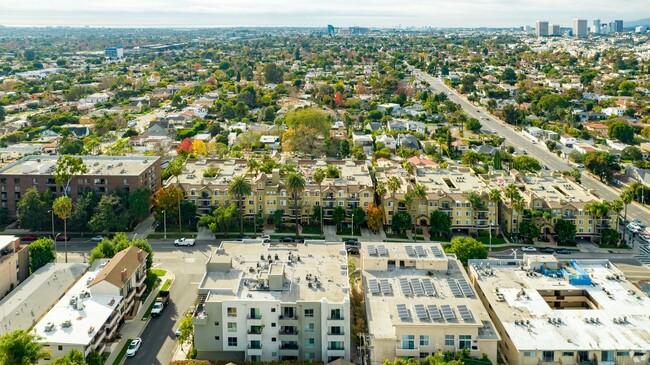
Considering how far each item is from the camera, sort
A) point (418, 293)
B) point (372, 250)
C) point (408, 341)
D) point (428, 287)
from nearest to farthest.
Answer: point (408, 341) < point (418, 293) < point (428, 287) < point (372, 250)

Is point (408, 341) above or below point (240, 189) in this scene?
below

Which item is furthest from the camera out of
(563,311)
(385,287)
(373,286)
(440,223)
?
(440,223)

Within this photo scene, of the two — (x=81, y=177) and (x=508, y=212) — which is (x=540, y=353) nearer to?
(x=508, y=212)

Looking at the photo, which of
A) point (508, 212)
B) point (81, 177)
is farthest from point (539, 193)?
point (81, 177)

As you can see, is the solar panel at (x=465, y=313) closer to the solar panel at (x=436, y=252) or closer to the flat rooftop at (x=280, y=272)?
the flat rooftop at (x=280, y=272)

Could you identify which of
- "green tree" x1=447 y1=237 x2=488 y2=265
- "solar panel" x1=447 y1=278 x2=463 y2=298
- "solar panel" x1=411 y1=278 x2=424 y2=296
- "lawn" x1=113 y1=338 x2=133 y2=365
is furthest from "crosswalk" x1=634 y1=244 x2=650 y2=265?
"lawn" x1=113 y1=338 x2=133 y2=365

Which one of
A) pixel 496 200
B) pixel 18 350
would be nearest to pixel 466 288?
pixel 496 200

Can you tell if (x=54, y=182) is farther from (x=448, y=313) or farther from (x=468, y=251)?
(x=448, y=313)
